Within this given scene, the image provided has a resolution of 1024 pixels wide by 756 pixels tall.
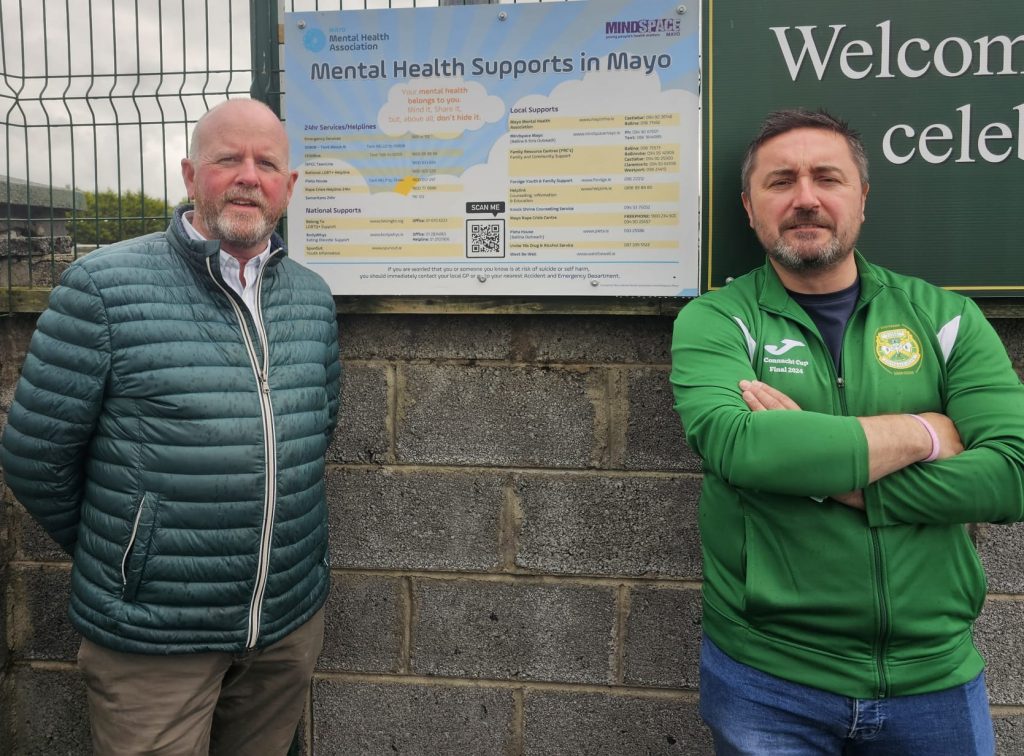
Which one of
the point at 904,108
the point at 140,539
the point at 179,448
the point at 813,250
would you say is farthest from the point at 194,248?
the point at 904,108

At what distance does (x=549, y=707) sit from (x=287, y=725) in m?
0.85

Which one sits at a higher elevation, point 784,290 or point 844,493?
point 784,290

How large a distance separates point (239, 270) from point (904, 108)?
198 centimetres

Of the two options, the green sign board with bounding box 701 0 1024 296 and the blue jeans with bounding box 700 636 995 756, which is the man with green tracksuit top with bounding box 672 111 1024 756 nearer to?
the blue jeans with bounding box 700 636 995 756

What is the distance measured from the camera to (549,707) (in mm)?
2484

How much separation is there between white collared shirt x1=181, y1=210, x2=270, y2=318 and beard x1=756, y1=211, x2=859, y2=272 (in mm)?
1301

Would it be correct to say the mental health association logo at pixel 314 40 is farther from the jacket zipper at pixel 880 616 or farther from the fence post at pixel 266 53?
the jacket zipper at pixel 880 616

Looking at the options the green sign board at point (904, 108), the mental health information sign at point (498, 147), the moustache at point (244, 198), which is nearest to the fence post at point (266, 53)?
the mental health information sign at point (498, 147)

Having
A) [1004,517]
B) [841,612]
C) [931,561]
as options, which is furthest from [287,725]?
[1004,517]

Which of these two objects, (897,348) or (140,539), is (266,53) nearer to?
(140,539)

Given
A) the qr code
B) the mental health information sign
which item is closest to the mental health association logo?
the mental health information sign

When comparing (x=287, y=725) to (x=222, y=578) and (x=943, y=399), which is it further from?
(x=943, y=399)

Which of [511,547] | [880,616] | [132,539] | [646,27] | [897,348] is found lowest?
[511,547]

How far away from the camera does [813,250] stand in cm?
177
